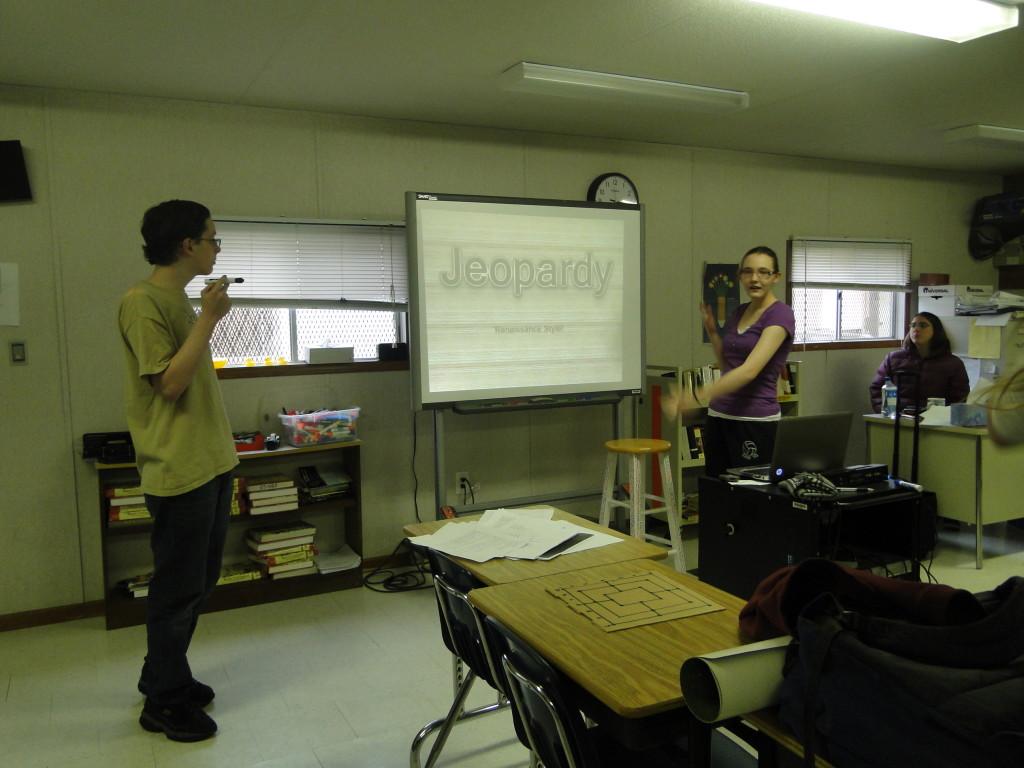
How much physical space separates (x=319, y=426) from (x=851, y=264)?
442 cm

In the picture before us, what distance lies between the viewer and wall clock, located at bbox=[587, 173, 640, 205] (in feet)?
16.0

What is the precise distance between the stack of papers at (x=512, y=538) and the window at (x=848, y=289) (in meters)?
4.22

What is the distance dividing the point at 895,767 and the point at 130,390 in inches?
90.3

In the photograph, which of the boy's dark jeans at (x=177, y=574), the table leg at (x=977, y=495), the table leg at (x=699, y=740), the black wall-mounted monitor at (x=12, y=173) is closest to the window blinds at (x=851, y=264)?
the table leg at (x=977, y=495)

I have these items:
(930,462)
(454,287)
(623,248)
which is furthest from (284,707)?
(930,462)

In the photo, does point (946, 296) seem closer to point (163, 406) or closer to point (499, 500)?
point (499, 500)

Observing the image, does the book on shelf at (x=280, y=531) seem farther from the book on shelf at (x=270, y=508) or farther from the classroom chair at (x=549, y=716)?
the classroom chair at (x=549, y=716)

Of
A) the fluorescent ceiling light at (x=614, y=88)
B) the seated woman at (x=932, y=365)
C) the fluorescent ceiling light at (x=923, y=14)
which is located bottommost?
the seated woman at (x=932, y=365)

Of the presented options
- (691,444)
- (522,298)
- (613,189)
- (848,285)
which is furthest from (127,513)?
(848,285)

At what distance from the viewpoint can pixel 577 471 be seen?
16.4ft

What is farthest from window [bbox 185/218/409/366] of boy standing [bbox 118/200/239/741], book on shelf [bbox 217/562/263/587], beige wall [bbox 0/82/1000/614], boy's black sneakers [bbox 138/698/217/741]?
boy's black sneakers [bbox 138/698/217/741]

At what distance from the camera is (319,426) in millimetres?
3959

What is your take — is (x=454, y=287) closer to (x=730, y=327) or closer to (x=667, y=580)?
(x=730, y=327)

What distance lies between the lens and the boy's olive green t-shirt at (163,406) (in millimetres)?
2369
